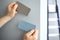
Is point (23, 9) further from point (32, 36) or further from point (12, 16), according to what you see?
point (32, 36)

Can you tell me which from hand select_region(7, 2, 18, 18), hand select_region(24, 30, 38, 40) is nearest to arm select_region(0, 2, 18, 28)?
hand select_region(7, 2, 18, 18)

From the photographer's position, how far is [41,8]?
2.53 ft

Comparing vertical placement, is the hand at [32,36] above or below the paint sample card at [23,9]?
below

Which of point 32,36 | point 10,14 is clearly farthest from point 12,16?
point 32,36

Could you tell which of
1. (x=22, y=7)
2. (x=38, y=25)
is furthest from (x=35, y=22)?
(x=22, y=7)

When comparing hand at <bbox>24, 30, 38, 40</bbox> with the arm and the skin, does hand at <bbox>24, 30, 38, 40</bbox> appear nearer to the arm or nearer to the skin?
the skin

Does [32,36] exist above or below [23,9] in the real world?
below

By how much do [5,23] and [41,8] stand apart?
27 cm

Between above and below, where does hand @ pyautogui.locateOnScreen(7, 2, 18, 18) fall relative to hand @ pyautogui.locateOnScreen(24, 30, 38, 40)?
above

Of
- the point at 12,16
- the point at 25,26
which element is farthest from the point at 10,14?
the point at 25,26

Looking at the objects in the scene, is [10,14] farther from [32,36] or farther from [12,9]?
[32,36]

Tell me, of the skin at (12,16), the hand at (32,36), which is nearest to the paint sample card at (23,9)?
the skin at (12,16)

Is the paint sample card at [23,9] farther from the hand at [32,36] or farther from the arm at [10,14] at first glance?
the hand at [32,36]

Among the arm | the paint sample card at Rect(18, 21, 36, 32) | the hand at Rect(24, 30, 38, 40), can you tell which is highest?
the arm
